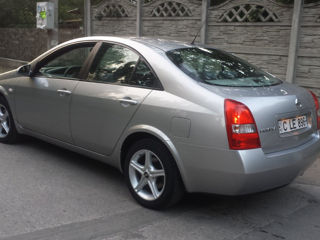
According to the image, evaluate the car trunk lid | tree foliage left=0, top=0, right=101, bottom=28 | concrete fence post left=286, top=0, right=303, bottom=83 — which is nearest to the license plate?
the car trunk lid

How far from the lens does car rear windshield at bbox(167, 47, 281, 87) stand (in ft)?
12.8

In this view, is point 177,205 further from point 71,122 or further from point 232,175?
point 71,122

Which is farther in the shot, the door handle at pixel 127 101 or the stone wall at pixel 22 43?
the stone wall at pixel 22 43

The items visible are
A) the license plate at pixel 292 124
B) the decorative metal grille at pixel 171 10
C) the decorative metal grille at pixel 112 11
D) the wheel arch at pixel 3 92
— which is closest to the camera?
the license plate at pixel 292 124

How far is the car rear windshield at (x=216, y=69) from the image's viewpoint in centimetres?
389

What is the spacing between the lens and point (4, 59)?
53.4ft

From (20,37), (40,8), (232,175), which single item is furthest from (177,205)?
(20,37)

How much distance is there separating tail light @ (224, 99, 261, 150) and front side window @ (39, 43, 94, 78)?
204 cm

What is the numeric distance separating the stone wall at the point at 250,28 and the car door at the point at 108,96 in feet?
12.1

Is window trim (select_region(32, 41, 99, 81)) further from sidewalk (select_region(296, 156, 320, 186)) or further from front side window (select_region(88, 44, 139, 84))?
sidewalk (select_region(296, 156, 320, 186))

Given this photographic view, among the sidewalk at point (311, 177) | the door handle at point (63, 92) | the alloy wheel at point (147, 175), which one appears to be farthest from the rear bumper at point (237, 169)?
the door handle at point (63, 92)

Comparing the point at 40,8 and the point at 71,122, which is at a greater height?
the point at 40,8

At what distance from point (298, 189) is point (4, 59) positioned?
558 inches

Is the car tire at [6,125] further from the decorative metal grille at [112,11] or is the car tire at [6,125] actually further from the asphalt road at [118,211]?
the decorative metal grille at [112,11]
